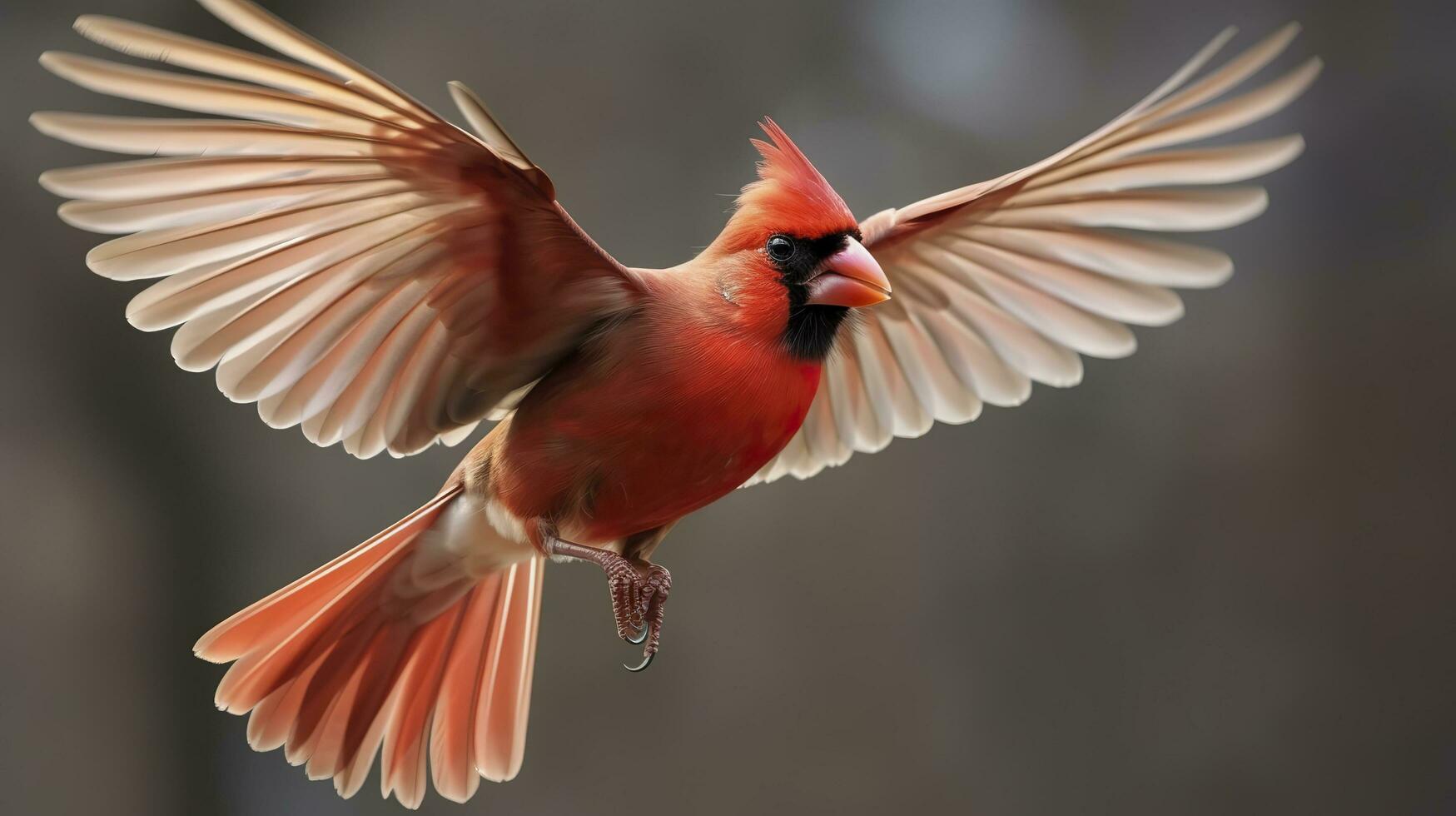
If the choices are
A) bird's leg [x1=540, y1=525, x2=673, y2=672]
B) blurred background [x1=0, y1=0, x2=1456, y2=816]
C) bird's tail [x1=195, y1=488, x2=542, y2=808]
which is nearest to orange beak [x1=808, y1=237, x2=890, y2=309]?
bird's leg [x1=540, y1=525, x2=673, y2=672]

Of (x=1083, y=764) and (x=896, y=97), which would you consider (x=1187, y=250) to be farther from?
(x=1083, y=764)

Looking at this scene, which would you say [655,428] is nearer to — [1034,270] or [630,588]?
[630,588]

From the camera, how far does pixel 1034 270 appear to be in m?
1.64

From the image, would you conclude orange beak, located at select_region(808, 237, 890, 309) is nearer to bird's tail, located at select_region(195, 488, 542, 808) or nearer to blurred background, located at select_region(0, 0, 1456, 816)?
bird's tail, located at select_region(195, 488, 542, 808)

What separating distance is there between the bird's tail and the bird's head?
0.46 metres

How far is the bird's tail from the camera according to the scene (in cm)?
140

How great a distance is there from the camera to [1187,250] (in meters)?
1.50

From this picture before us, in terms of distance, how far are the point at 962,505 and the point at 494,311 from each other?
4.87ft

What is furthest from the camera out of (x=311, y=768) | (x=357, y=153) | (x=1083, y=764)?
(x=1083, y=764)

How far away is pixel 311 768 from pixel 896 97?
5.61 ft

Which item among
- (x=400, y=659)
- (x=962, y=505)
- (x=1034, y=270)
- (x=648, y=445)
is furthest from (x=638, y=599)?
(x=962, y=505)

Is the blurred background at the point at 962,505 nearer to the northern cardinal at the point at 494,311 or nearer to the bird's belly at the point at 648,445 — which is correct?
the northern cardinal at the point at 494,311

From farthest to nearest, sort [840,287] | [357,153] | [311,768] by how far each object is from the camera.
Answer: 1. [311,768]
2. [840,287]
3. [357,153]

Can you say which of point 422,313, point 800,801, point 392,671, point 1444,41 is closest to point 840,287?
point 422,313
